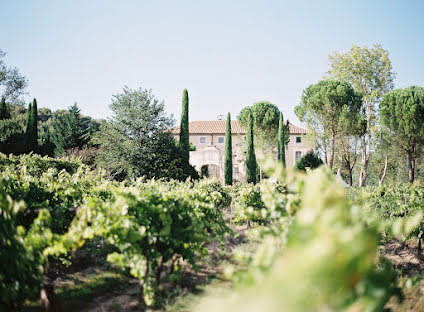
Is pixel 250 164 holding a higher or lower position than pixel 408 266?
higher

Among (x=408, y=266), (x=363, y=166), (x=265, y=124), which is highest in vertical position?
(x=265, y=124)

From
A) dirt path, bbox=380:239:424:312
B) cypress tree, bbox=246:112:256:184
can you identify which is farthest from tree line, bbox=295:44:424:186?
dirt path, bbox=380:239:424:312

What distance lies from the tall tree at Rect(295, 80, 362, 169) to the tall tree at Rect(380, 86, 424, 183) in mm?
2718

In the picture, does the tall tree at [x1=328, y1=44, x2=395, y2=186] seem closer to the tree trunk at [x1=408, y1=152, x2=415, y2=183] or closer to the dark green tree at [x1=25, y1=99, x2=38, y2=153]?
the tree trunk at [x1=408, y1=152, x2=415, y2=183]

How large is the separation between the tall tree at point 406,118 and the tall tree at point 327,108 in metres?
2.72

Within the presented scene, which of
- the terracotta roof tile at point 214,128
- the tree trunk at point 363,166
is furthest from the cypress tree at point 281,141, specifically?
the terracotta roof tile at point 214,128

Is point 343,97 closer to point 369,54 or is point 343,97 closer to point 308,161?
point 369,54

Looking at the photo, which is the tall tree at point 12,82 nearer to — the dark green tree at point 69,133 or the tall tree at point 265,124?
the dark green tree at point 69,133

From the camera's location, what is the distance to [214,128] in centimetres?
4519

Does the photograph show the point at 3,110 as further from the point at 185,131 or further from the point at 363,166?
the point at 363,166

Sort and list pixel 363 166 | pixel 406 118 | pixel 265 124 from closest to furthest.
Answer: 1. pixel 406 118
2. pixel 363 166
3. pixel 265 124

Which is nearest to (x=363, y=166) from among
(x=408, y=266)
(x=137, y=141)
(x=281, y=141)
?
(x=281, y=141)

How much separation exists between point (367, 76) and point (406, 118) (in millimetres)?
5728

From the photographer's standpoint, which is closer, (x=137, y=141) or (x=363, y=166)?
(x=137, y=141)
